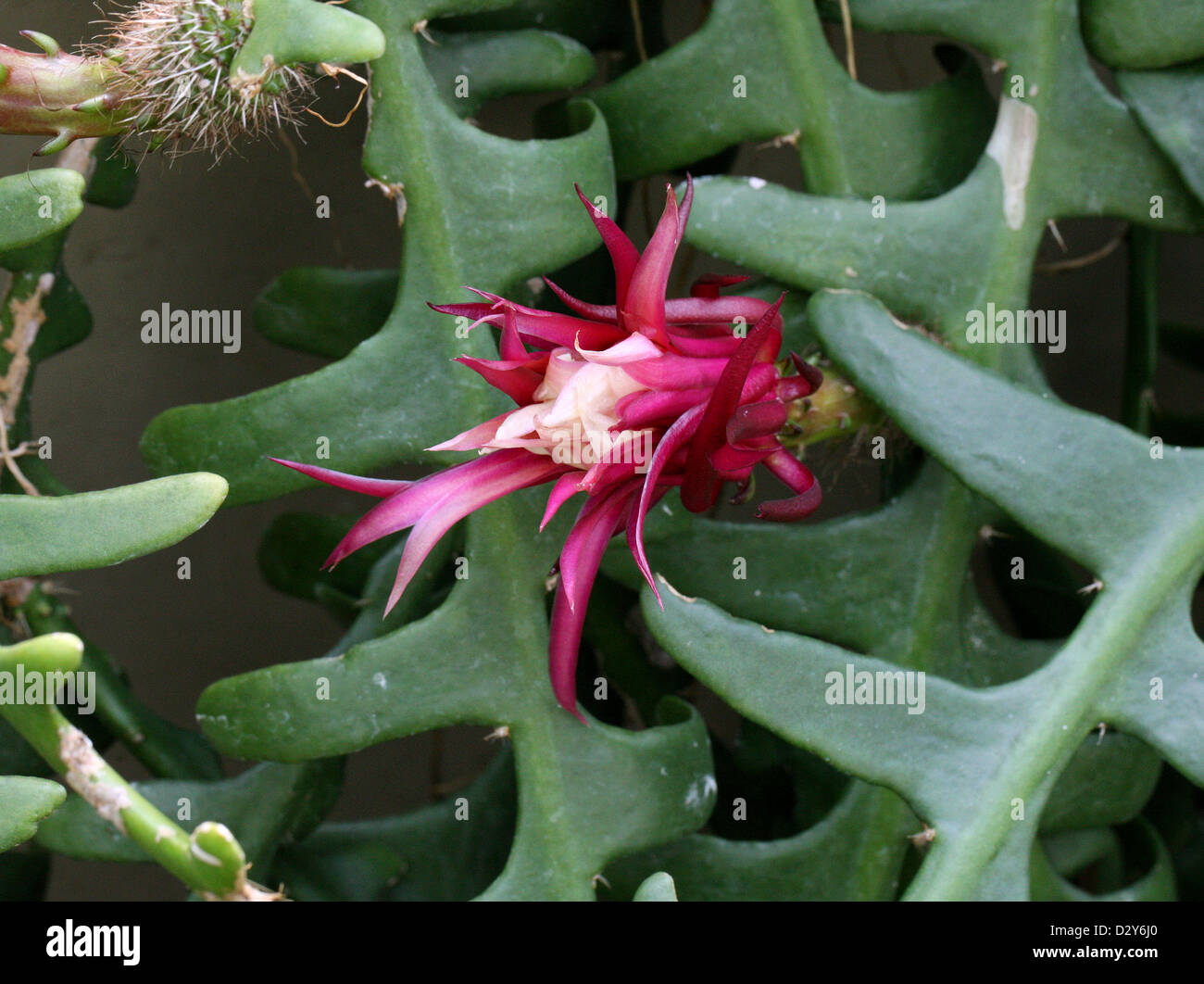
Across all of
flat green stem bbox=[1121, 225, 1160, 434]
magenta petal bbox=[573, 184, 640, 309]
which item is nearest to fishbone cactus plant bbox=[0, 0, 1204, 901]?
magenta petal bbox=[573, 184, 640, 309]

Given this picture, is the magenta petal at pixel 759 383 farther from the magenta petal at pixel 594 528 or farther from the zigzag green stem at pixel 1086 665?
the zigzag green stem at pixel 1086 665

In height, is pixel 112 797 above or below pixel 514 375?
below

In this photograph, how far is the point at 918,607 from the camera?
2.42 feet

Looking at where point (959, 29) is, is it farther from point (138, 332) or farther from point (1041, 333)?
point (138, 332)

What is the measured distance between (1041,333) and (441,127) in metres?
0.59

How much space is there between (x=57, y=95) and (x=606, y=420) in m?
0.35

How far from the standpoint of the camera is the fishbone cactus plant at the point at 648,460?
0.55 meters

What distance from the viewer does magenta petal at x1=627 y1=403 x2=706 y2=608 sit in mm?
507
